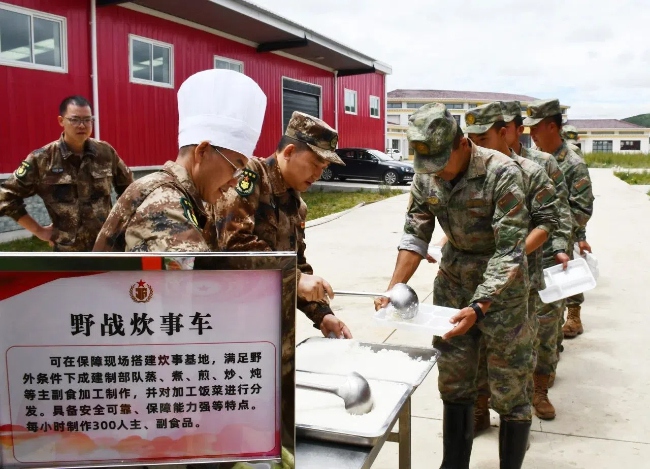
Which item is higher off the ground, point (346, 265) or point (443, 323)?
point (443, 323)

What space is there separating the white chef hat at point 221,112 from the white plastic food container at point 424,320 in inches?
40.1

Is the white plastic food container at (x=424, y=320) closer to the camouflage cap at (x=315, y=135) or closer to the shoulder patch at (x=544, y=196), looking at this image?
the camouflage cap at (x=315, y=135)

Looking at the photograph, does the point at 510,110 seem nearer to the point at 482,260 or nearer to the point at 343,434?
the point at 482,260

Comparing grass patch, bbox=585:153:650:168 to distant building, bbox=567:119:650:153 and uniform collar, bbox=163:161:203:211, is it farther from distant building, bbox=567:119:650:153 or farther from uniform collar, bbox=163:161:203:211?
distant building, bbox=567:119:650:153

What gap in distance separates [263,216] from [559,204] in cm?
234

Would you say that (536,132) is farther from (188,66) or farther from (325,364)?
(188,66)

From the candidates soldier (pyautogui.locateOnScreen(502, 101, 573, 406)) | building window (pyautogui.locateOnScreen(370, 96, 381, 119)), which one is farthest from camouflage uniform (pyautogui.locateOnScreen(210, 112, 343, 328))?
building window (pyautogui.locateOnScreen(370, 96, 381, 119))

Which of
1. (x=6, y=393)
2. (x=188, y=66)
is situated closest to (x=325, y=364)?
(x=6, y=393)

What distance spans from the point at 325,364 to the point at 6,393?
3.61 ft

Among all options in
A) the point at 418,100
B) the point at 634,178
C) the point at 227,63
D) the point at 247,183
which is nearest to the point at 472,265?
the point at 247,183

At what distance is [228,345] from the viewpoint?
3.84ft

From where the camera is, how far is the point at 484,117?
380cm

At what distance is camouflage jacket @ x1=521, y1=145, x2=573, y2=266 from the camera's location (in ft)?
13.7

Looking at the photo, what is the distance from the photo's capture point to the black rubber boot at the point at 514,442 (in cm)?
280
